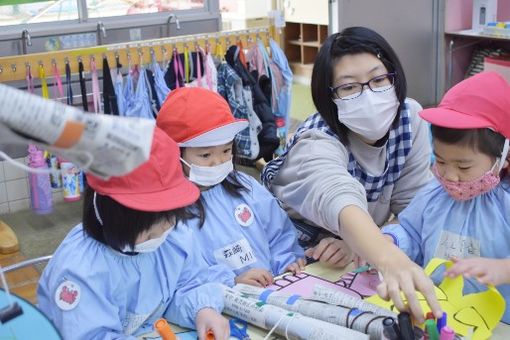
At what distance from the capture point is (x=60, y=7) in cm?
439

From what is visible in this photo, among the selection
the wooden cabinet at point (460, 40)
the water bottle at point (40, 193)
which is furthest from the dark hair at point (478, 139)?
the wooden cabinet at point (460, 40)

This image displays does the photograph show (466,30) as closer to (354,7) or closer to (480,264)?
(354,7)

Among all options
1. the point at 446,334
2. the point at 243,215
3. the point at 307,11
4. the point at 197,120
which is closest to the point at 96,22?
the point at 197,120

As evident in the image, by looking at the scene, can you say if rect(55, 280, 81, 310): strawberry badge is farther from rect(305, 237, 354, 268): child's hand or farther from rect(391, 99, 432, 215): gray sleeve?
rect(391, 99, 432, 215): gray sleeve

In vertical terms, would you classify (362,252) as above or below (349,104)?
below

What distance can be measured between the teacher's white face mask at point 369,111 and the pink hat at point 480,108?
0.32m

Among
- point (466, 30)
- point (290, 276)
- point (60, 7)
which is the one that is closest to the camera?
point (290, 276)

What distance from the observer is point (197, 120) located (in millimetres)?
1771

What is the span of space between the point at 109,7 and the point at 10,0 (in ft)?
6.79

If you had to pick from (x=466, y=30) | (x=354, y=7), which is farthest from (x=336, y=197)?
(x=466, y=30)

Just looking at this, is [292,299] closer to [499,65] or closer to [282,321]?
[282,321]

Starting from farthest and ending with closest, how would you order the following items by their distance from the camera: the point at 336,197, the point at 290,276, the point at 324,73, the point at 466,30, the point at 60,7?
the point at 466,30 < the point at 60,7 < the point at 324,73 < the point at 290,276 < the point at 336,197

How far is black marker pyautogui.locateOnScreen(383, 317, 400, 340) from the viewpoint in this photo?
1.12 metres

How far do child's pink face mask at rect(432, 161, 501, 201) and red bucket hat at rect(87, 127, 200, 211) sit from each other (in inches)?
23.1
